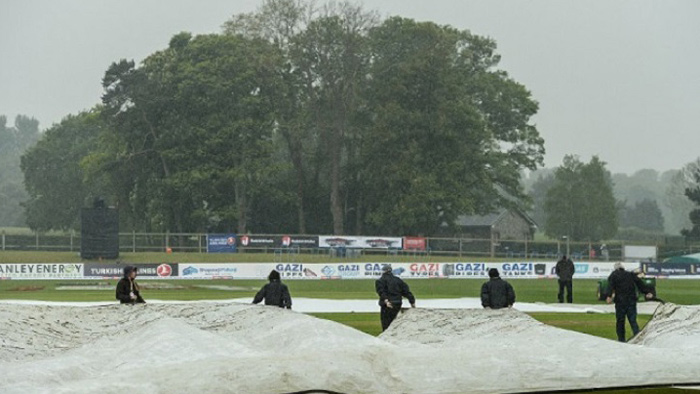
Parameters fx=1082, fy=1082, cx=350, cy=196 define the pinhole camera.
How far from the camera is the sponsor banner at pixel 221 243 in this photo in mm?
71312

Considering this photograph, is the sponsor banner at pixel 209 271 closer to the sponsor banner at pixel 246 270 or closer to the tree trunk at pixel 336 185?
the sponsor banner at pixel 246 270

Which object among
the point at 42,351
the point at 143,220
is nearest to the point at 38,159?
the point at 143,220

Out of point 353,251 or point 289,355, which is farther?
point 353,251

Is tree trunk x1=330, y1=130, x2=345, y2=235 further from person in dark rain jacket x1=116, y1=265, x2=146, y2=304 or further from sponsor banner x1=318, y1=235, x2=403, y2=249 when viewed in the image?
person in dark rain jacket x1=116, y1=265, x2=146, y2=304

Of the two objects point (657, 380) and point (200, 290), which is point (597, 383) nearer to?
point (657, 380)

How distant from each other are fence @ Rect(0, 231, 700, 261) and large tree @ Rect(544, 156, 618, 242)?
128 feet

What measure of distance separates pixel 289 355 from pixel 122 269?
4628 cm

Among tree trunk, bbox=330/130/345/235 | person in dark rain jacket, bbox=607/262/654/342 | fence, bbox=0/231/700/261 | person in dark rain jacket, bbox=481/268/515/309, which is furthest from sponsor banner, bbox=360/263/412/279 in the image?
person in dark rain jacket, bbox=481/268/515/309

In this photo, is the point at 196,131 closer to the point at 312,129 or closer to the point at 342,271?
the point at 312,129

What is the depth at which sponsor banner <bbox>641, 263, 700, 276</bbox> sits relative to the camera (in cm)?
6750

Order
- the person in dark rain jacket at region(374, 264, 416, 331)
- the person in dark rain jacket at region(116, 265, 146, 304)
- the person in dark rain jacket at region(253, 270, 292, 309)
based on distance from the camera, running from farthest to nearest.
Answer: the person in dark rain jacket at region(374, 264, 416, 331) < the person in dark rain jacket at region(116, 265, 146, 304) < the person in dark rain jacket at region(253, 270, 292, 309)

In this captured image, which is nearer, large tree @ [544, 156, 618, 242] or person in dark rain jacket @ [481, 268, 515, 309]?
person in dark rain jacket @ [481, 268, 515, 309]

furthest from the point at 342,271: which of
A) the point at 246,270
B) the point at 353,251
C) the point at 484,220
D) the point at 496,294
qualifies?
the point at 484,220

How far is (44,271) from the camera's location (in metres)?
58.5
